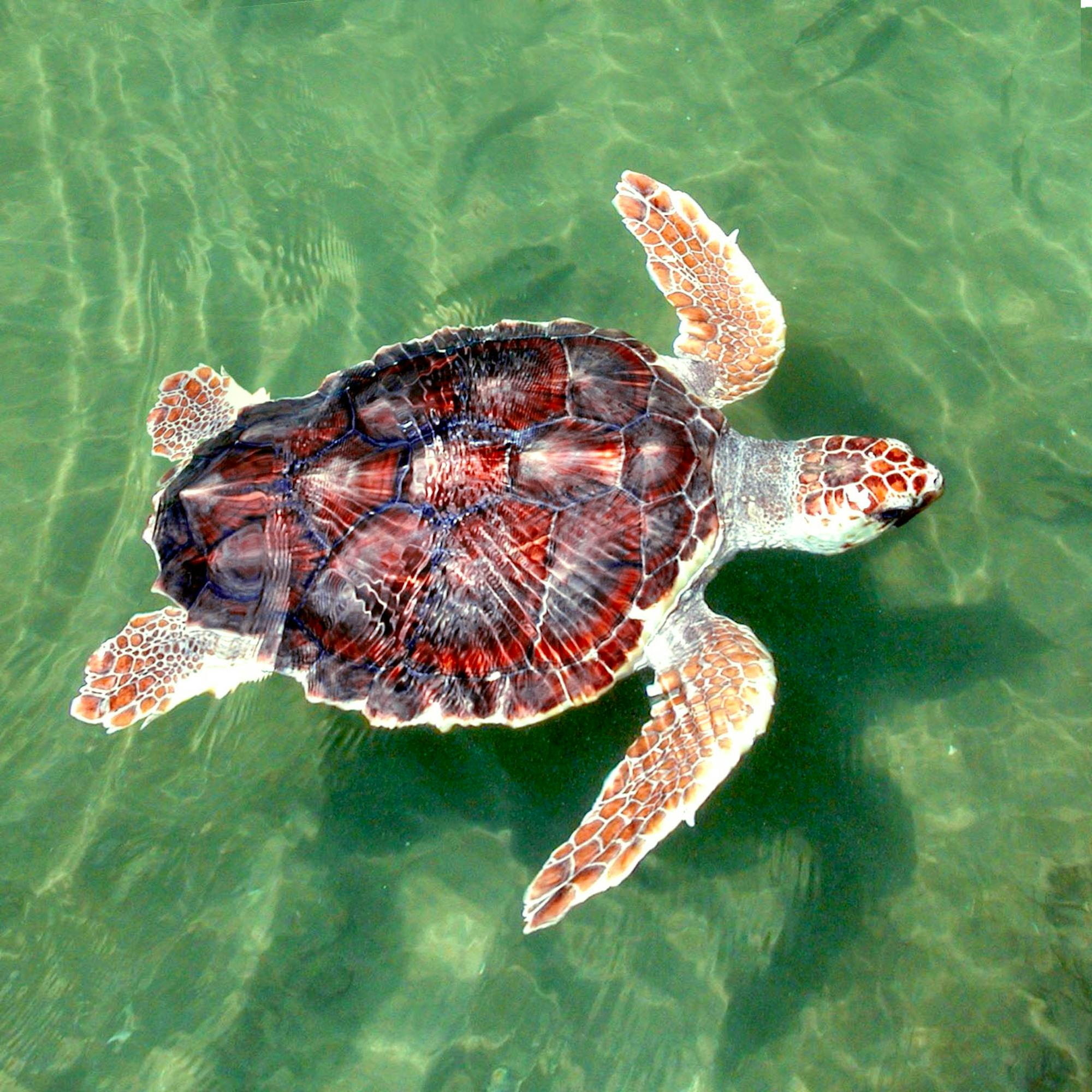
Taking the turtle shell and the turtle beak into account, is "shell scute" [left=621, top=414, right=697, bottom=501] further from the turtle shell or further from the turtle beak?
the turtle beak

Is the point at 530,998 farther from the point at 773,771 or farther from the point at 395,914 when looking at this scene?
the point at 773,771

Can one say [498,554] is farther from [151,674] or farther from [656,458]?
[151,674]

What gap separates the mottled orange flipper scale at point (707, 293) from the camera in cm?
410

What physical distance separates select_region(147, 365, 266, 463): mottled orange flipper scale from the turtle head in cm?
253

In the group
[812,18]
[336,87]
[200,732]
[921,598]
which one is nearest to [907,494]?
[921,598]

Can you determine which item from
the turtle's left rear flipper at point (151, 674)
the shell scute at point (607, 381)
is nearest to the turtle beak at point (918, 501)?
the shell scute at point (607, 381)

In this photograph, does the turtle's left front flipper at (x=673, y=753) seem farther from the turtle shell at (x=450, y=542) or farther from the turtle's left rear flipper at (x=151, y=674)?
the turtle's left rear flipper at (x=151, y=674)

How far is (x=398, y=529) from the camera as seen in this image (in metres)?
3.20

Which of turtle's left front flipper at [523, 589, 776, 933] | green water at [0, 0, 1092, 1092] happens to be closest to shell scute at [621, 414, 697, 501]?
turtle's left front flipper at [523, 589, 776, 933]

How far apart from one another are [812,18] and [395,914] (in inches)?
226

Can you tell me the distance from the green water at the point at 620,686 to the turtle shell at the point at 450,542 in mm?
739

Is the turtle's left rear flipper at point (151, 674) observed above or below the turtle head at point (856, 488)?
below

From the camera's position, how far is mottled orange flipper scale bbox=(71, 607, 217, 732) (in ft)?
11.7

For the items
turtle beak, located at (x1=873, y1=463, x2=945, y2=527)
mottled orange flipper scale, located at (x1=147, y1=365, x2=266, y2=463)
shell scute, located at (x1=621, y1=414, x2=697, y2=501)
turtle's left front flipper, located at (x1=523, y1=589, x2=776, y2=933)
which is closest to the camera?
turtle's left front flipper, located at (x1=523, y1=589, x2=776, y2=933)
